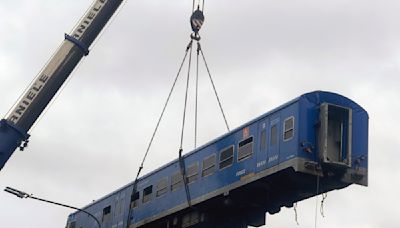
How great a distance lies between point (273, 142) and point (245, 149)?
4.94 ft

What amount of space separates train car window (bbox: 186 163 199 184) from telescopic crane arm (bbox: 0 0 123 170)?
270 inches

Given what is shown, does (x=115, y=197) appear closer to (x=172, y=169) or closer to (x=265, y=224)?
(x=172, y=169)

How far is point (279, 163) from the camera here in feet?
83.3

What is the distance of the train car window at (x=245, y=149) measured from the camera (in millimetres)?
26938

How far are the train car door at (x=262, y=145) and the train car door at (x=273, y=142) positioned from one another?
0.16 meters

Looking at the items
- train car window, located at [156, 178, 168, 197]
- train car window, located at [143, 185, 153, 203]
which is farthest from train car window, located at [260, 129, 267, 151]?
train car window, located at [143, 185, 153, 203]

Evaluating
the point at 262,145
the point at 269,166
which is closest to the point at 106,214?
the point at 262,145

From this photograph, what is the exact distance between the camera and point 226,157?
92.1ft

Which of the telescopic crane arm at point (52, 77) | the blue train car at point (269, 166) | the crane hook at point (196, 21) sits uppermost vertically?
the crane hook at point (196, 21)

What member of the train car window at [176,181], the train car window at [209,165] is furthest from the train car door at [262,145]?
the train car window at [176,181]

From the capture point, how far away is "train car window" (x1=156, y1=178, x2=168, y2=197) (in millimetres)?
31531

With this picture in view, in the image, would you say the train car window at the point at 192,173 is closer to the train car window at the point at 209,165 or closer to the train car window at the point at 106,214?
the train car window at the point at 209,165

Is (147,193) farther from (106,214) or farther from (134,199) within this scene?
(106,214)

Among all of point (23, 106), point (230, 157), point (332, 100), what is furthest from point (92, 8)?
point (332, 100)
